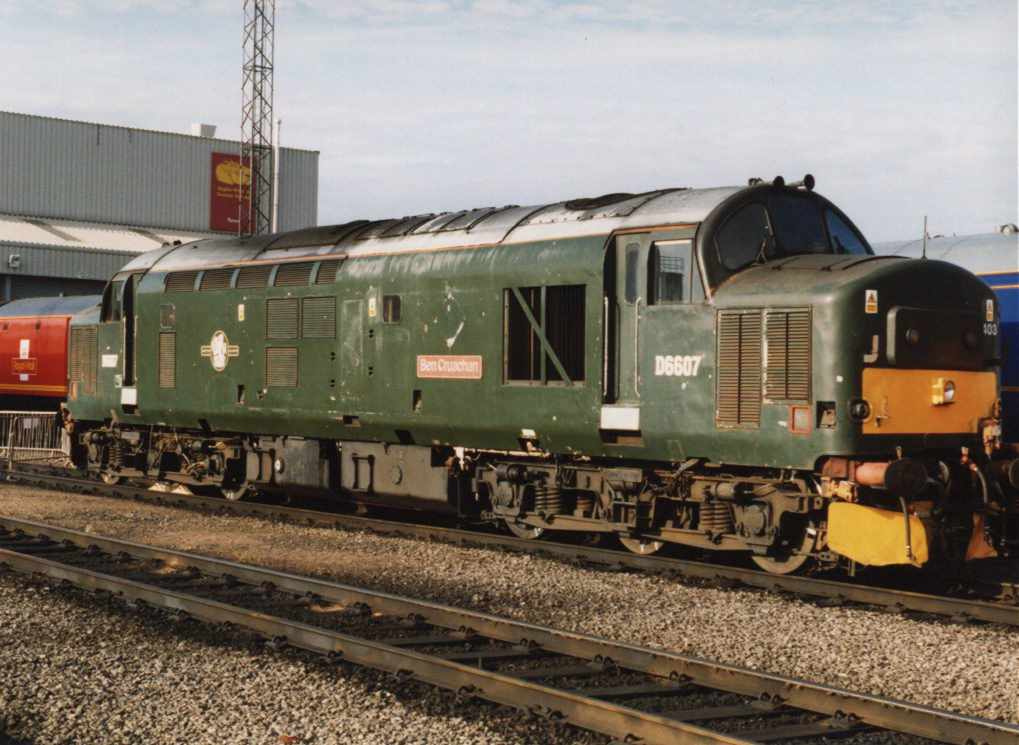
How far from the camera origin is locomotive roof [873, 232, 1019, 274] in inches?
615

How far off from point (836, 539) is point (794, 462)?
76 cm

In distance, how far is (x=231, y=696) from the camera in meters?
7.76

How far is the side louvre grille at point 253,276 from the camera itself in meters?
17.1

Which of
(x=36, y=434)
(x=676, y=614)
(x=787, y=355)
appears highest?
(x=787, y=355)

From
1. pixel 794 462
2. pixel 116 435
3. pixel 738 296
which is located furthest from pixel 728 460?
pixel 116 435

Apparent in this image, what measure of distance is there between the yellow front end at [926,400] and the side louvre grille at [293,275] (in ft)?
27.0

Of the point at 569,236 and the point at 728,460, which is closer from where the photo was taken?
the point at 728,460

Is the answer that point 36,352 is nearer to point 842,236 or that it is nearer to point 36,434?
point 36,434

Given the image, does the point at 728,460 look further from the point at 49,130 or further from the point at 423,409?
the point at 49,130

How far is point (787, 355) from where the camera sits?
11039 mm

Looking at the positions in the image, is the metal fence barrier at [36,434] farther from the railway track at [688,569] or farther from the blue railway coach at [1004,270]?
the blue railway coach at [1004,270]

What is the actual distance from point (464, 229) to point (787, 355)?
4860 millimetres

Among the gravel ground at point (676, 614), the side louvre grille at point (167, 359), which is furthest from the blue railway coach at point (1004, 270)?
the side louvre grille at point (167, 359)

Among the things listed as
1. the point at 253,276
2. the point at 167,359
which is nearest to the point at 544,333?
the point at 253,276
